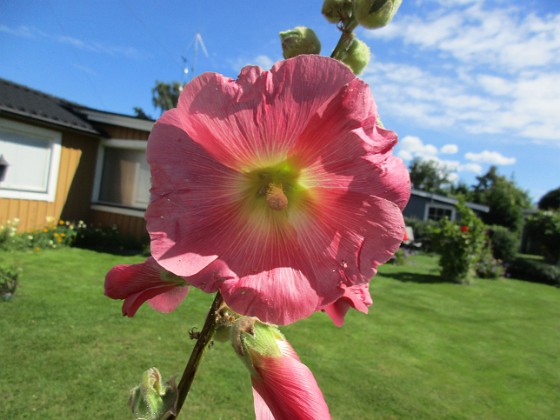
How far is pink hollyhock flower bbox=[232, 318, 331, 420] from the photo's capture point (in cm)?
81

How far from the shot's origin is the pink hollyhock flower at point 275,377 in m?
0.81

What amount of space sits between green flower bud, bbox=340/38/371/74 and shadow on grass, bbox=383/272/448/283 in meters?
12.8

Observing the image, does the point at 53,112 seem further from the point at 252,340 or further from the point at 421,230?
the point at 421,230

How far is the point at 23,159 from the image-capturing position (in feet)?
35.9

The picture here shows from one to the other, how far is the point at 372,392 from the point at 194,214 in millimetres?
5114

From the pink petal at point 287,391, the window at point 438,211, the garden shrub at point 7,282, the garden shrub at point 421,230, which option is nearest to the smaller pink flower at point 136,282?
the pink petal at point 287,391

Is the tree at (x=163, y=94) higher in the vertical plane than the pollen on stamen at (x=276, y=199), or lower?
higher

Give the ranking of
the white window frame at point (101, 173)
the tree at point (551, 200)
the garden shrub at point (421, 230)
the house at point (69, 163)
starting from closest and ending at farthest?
the house at point (69, 163) → the white window frame at point (101, 173) → the garden shrub at point (421, 230) → the tree at point (551, 200)

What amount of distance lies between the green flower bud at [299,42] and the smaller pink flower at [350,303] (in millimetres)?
562

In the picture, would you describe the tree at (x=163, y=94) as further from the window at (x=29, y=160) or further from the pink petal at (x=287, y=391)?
the pink petal at (x=287, y=391)

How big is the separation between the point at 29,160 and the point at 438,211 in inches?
1046

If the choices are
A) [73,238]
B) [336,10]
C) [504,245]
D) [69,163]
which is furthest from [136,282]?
[504,245]

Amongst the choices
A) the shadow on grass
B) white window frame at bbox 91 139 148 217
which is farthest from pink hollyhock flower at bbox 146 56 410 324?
the shadow on grass

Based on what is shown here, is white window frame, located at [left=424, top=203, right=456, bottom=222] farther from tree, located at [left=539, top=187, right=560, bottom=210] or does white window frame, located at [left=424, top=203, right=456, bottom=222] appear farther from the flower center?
the flower center
